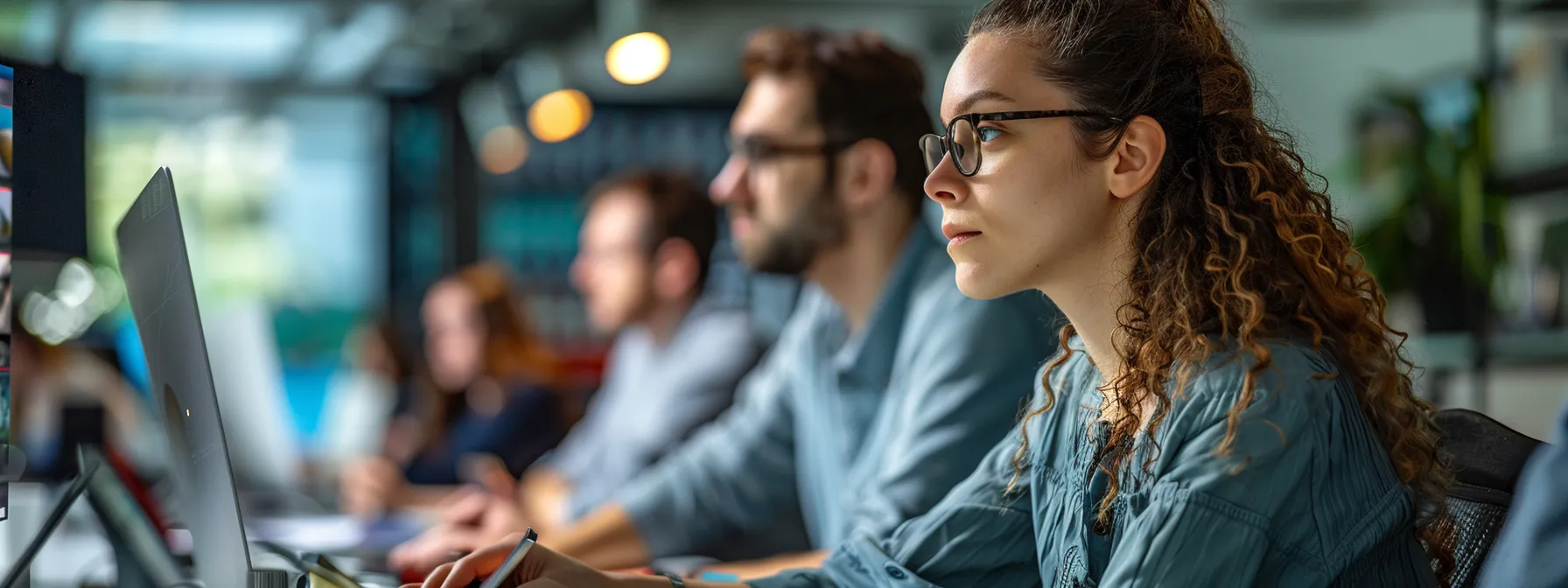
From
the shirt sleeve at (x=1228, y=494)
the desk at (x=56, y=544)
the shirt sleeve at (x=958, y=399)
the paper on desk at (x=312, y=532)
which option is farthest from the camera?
the paper on desk at (x=312, y=532)

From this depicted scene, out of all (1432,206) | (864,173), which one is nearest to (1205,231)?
(864,173)

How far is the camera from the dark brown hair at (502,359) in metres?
3.82

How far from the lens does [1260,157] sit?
3.31ft

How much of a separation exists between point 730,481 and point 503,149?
11.8ft

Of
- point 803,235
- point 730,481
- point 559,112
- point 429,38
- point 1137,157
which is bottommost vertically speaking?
point 730,481

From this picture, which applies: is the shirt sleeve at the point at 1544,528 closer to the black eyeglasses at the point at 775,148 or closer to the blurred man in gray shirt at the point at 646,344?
the black eyeglasses at the point at 775,148

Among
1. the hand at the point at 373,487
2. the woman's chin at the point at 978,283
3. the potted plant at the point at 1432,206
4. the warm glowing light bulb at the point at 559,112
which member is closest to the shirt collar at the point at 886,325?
the woman's chin at the point at 978,283

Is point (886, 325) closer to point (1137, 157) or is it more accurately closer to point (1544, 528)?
point (1137, 157)

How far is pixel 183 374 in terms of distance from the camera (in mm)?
938

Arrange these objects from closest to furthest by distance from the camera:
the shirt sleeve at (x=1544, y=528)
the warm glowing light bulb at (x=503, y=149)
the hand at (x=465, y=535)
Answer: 1. the shirt sleeve at (x=1544, y=528)
2. the hand at (x=465, y=535)
3. the warm glowing light bulb at (x=503, y=149)

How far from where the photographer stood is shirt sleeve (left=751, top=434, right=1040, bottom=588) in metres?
1.14

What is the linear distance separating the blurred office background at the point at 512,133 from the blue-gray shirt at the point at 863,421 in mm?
1968

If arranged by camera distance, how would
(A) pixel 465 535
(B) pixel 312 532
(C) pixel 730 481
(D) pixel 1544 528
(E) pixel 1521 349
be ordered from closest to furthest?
(D) pixel 1544 528 < (C) pixel 730 481 < (A) pixel 465 535 < (B) pixel 312 532 < (E) pixel 1521 349

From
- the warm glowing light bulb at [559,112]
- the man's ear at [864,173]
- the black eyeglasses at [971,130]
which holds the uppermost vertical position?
the warm glowing light bulb at [559,112]
